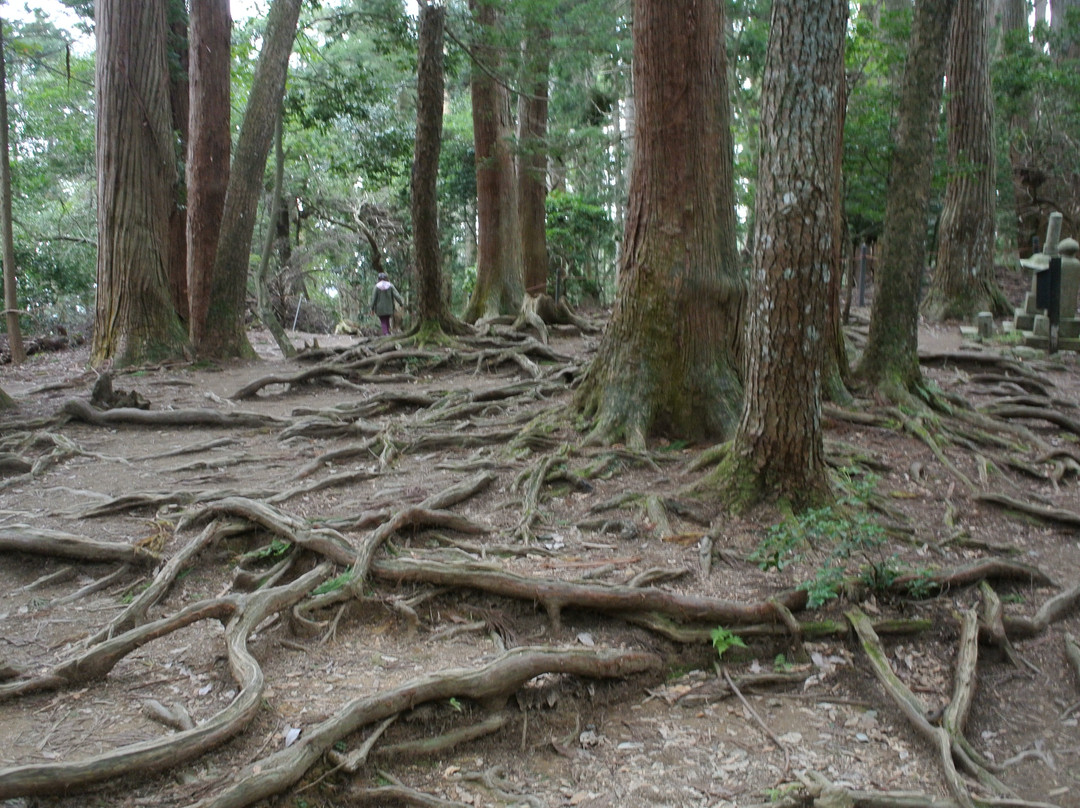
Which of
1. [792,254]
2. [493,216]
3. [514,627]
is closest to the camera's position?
[514,627]

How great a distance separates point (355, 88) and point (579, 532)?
1343 cm

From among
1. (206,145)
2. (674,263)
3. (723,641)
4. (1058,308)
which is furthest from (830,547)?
(206,145)

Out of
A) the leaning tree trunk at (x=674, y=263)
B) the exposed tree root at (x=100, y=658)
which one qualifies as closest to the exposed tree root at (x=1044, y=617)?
the leaning tree trunk at (x=674, y=263)

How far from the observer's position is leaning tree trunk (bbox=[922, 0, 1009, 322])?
16.1 meters

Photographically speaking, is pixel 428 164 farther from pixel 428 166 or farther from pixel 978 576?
pixel 978 576

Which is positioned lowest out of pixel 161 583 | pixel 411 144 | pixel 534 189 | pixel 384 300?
pixel 161 583

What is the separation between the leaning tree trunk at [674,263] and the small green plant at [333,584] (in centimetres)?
323

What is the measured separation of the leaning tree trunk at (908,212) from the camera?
8648mm

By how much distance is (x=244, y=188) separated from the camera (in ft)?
44.9

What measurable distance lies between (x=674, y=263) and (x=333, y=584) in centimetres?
430

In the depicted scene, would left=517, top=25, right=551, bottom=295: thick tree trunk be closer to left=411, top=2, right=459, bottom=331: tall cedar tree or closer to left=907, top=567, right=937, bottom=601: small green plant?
left=411, top=2, right=459, bottom=331: tall cedar tree

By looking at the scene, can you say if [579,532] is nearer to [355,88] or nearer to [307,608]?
[307,608]

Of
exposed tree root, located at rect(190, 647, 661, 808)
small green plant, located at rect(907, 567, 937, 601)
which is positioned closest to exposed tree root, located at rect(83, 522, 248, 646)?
exposed tree root, located at rect(190, 647, 661, 808)

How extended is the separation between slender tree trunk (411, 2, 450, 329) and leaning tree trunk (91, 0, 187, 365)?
12.1ft
